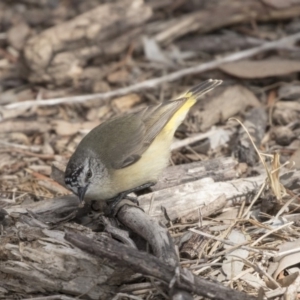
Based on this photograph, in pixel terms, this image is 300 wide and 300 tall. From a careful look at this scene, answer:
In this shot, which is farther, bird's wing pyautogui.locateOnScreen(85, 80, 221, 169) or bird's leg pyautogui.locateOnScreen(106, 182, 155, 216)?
bird's wing pyautogui.locateOnScreen(85, 80, 221, 169)

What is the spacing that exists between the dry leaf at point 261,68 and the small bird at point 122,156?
54.9 inches

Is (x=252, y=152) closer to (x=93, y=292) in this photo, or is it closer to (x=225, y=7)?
(x=93, y=292)

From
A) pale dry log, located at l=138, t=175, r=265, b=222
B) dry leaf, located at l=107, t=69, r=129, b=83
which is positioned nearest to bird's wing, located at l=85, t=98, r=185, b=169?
pale dry log, located at l=138, t=175, r=265, b=222

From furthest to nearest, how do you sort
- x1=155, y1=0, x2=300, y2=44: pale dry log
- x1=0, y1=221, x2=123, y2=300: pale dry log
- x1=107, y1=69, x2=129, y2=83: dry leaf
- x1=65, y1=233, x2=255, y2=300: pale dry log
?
1. x1=155, y1=0, x2=300, y2=44: pale dry log
2. x1=107, y1=69, x2=129, y2=83: dry leaf
3. x1=0, y1=221, x2=123, y2=300: pale dry log
4. x1=65, y1=233, x2=255, y2=300: pale dry log

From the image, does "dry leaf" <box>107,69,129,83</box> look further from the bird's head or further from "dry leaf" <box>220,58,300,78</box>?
the bird's head

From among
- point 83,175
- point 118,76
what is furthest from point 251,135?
point 118,76

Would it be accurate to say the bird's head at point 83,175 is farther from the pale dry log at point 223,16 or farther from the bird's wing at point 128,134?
the pale dry log at point 223,16

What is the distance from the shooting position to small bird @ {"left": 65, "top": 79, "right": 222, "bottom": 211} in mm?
4762

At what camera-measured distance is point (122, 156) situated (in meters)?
5.00

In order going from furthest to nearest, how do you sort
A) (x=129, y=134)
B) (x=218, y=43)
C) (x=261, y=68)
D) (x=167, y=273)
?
(x=218, y=43)
(x=261, y=68)
(x=129, y=134)
(x=167, y=273)

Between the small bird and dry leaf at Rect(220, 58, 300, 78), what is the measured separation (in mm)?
1393

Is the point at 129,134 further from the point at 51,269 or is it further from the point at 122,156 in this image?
the point at 51,269

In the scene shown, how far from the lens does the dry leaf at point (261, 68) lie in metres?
6.48

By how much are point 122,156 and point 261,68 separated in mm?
2267
